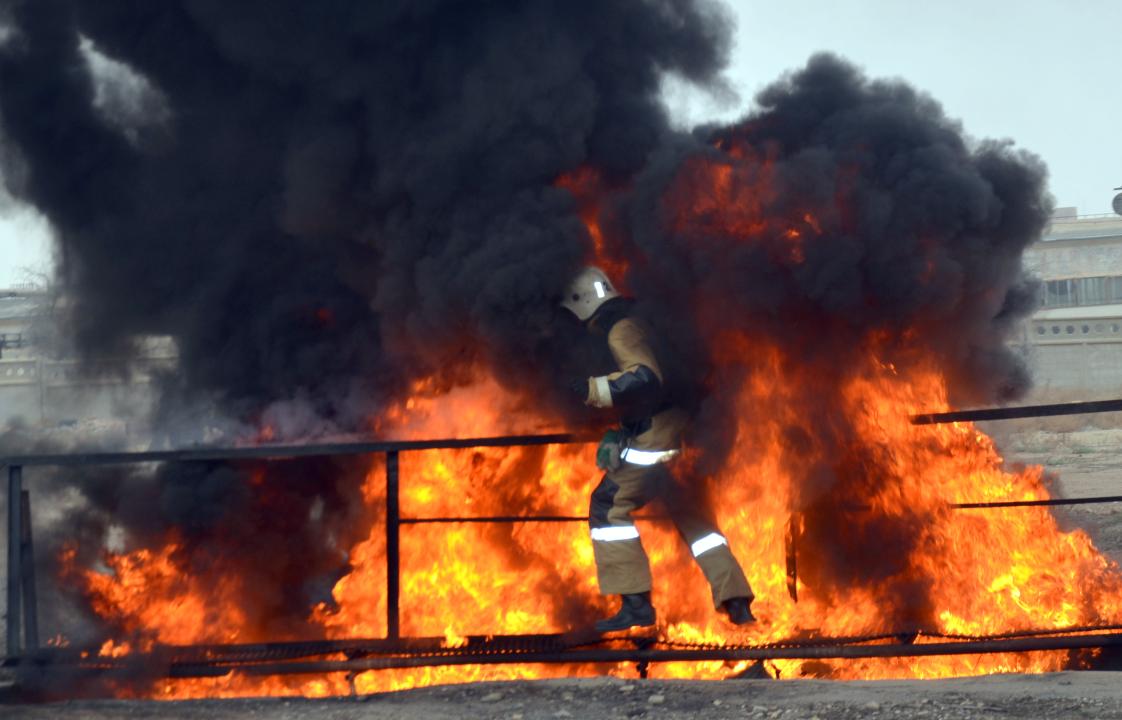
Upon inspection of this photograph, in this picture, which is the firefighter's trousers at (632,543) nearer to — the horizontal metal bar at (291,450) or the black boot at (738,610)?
the black boot at (738,610)

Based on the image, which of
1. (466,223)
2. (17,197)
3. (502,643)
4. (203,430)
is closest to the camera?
(502,643)

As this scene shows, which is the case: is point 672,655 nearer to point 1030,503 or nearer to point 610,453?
point 610,453

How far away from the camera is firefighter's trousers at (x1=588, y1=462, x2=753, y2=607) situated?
20.7 feet

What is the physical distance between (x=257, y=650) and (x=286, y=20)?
12.6ft

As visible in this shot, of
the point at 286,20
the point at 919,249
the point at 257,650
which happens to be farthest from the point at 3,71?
the point at 919,249

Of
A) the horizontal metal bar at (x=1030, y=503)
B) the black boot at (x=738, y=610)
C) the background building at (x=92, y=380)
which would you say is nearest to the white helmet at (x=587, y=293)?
the black boot at (x=738, y=610)

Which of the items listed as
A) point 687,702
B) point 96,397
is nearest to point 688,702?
point 687,702

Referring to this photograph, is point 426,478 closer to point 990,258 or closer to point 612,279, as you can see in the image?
point 612,279

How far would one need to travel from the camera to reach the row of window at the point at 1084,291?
4378 centimetres

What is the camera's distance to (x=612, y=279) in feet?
23.4

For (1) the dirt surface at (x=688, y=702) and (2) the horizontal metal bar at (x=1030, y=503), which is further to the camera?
(2) the horizontal metal bar at (x=1030, y=503)

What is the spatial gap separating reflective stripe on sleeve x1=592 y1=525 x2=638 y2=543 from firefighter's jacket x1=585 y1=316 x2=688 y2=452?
1.45ft

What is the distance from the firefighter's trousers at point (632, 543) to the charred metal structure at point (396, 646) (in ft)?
0.87

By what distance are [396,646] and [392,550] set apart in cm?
52
